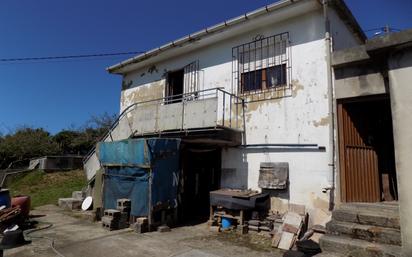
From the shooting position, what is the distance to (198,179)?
38.4 feet

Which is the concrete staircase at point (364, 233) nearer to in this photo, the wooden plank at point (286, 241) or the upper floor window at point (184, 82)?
the wooden plank at point (286, 241)

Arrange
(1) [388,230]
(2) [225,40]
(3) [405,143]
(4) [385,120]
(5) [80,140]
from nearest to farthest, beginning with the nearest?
(3) [405,143] < (1) [388,230] < (4) [385,120] < (2) [225,40] < (5) [80,140]

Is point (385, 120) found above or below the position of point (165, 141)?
above

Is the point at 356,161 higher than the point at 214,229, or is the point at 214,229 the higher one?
the point at 356,161

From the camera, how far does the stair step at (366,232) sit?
5785mm

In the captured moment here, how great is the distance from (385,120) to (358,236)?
15.5 ft

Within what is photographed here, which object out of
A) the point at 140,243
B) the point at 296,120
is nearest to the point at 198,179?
the point at 140,243

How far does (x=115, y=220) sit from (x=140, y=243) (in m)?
1.75

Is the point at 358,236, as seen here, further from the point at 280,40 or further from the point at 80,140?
the point at 80,140

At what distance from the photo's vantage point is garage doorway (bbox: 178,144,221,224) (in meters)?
10.7

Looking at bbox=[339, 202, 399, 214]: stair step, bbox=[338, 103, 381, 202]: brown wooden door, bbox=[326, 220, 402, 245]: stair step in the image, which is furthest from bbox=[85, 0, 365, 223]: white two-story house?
bbox=[326, 220, 402, 245]: stair step

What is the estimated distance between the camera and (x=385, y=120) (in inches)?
369

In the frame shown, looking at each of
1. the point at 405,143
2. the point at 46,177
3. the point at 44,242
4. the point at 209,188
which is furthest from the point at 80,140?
the point at 405,143

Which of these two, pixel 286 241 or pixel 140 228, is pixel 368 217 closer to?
pixel 286 241
